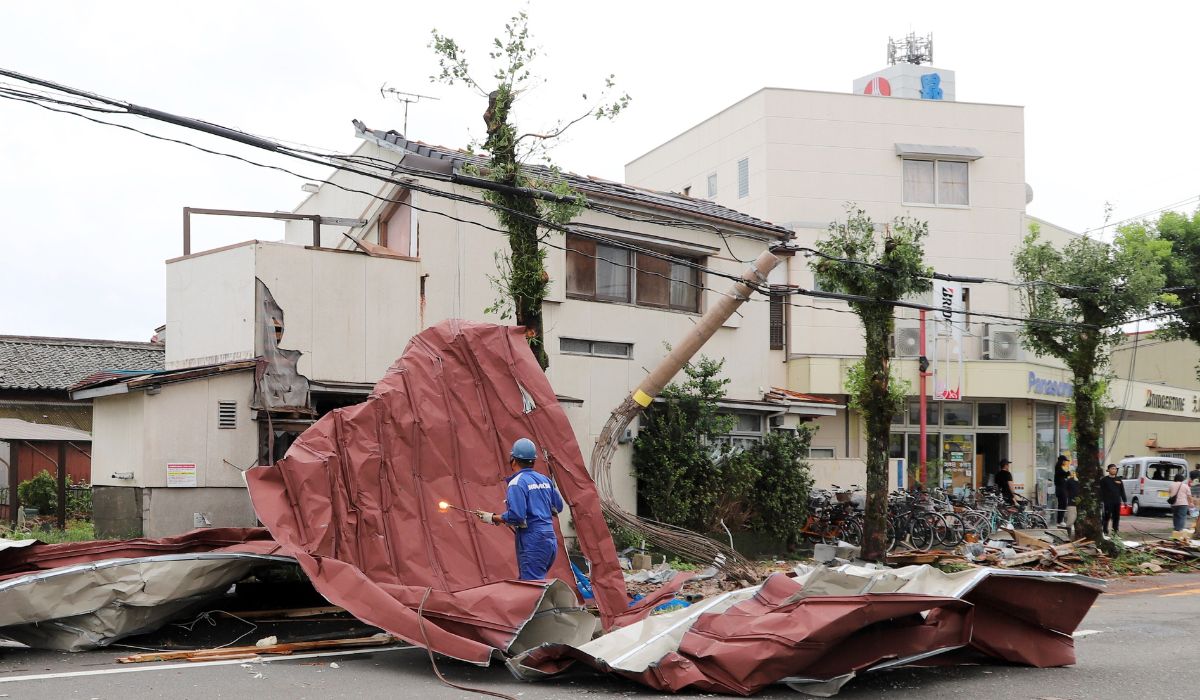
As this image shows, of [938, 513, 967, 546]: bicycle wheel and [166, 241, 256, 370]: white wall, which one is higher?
[166, 241, 256, 370]: white wall

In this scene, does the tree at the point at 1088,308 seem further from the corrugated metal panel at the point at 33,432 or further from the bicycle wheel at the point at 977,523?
the corrugated metal panel at the point at 33,432

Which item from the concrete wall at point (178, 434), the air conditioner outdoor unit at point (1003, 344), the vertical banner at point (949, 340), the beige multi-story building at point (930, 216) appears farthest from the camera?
the air conditioner outdoor unit at point (1003, 344)

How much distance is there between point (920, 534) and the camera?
20125 mm

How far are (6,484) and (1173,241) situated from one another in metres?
28.1

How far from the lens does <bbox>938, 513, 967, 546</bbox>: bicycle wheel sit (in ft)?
66.1

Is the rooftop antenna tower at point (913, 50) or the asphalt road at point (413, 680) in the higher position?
the rooftop antenna tower at point (913, 50)

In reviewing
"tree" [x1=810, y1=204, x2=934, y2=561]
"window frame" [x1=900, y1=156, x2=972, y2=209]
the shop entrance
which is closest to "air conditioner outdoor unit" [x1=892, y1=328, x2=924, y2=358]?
the shop entrance

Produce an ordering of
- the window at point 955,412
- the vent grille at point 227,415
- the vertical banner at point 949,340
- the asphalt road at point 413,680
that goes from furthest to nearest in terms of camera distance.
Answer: the window at point 955,412, the vertical banner at point 949,340, the vent grille at point 227,415, the asphalt road at point 413,680

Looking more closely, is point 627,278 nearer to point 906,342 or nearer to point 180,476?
point 180,476

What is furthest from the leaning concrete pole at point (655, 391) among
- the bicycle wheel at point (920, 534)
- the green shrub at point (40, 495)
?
the green shrub at point (40, 495)

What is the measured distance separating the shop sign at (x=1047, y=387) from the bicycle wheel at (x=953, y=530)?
9.86m

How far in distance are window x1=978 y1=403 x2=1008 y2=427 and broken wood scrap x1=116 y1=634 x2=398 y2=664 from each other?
24.2 metres

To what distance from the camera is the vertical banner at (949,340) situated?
85.7ft

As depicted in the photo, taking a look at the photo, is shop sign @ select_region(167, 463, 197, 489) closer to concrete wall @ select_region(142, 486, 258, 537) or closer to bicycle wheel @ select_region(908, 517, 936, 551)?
concrete wall @ select_region(142, 486, 258, 537)
